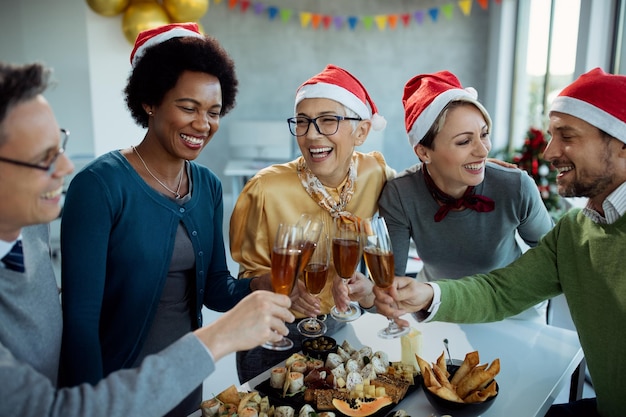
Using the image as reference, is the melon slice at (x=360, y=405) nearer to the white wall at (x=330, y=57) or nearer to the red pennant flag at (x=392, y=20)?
the white wall at (x=330, y=57)

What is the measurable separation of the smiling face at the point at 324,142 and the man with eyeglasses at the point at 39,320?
980 mm

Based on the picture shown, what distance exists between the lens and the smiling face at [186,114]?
1790mm

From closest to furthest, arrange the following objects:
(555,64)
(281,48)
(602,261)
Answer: (602,261), (555,64), (281,48)

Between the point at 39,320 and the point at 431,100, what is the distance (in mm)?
1575

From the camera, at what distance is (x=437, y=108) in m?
2.09

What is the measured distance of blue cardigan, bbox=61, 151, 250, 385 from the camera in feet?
5.18

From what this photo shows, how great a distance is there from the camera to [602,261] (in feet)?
5.41

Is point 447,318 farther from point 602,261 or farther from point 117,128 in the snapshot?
point 117,128

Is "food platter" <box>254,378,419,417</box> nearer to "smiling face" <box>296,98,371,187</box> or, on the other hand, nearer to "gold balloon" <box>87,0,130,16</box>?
"smiling face" <box>296,98,371,187</box>

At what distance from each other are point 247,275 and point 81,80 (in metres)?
4.91

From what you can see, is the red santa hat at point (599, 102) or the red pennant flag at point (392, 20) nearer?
the red santa hat at point (599, 102)

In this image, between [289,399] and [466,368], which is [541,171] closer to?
[466,368]

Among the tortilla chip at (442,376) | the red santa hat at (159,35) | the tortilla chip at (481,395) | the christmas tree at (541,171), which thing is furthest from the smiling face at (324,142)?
the christmas tree at (541,171)

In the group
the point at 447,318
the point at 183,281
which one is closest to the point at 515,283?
the point at 447,318
